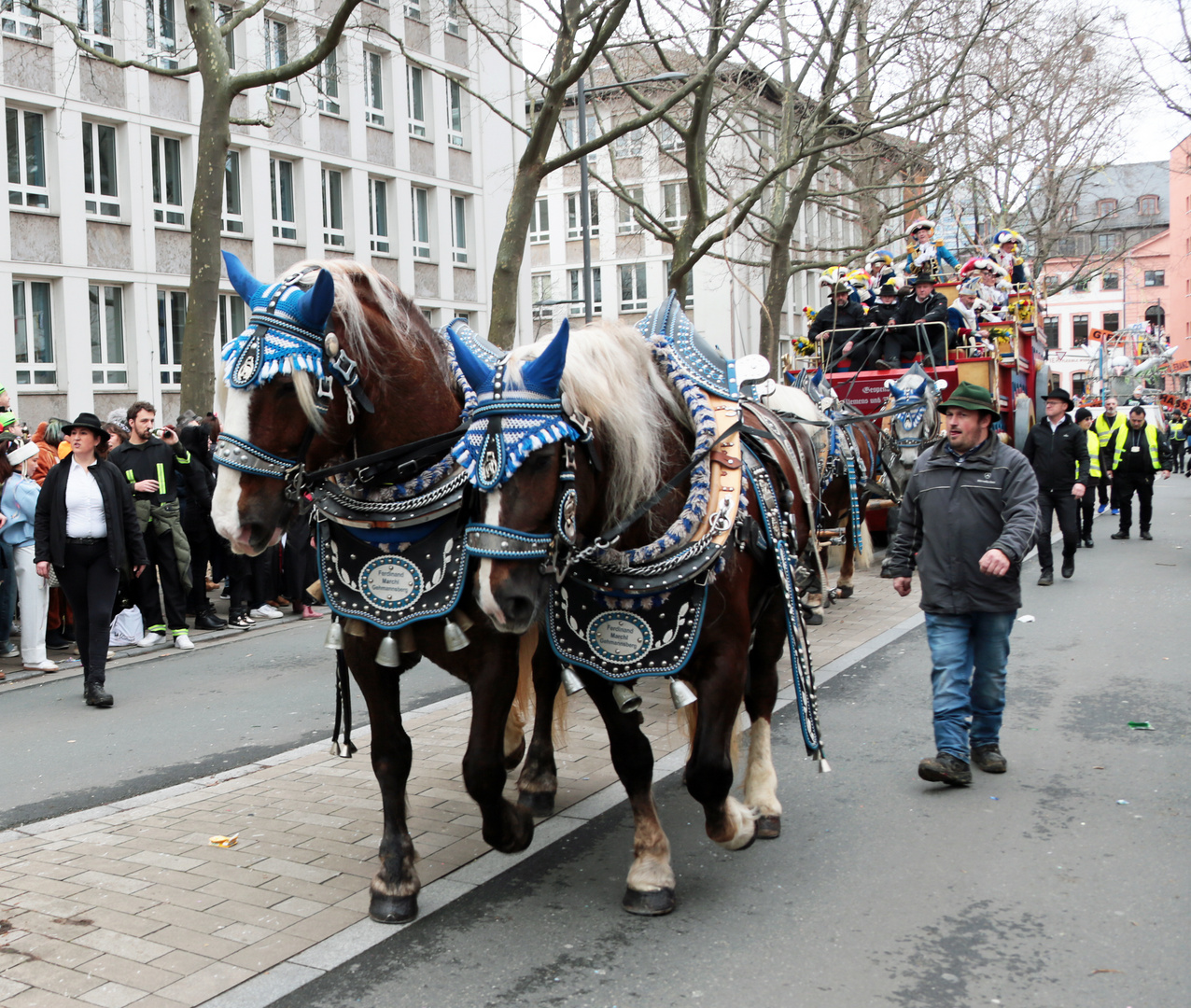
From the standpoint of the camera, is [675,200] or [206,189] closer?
[206,189]

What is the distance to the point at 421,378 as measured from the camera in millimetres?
3930

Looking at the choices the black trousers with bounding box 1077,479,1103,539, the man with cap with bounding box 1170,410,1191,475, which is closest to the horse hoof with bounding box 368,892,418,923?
the black trousers with bounding box 1077,479,1103,539

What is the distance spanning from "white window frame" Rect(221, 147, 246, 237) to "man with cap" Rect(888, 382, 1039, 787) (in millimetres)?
22603

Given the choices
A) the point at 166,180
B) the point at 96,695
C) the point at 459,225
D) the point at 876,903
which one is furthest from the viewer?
the point at 459,225

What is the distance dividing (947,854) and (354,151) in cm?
2622

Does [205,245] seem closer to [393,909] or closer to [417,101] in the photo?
[393,909]

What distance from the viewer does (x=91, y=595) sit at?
25.1 ft

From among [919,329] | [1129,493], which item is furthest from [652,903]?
[1129,493]

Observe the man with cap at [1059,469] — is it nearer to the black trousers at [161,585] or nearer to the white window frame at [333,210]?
the black trousers at [161,585]

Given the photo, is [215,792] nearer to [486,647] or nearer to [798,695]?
[486,647]

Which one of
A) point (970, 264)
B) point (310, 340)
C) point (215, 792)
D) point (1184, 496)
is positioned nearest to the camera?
point (310, 340)

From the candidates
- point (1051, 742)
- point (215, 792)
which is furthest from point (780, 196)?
point (215, 792)

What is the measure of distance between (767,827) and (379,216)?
26584 mm

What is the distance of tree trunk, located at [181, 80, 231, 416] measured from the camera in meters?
11.7
